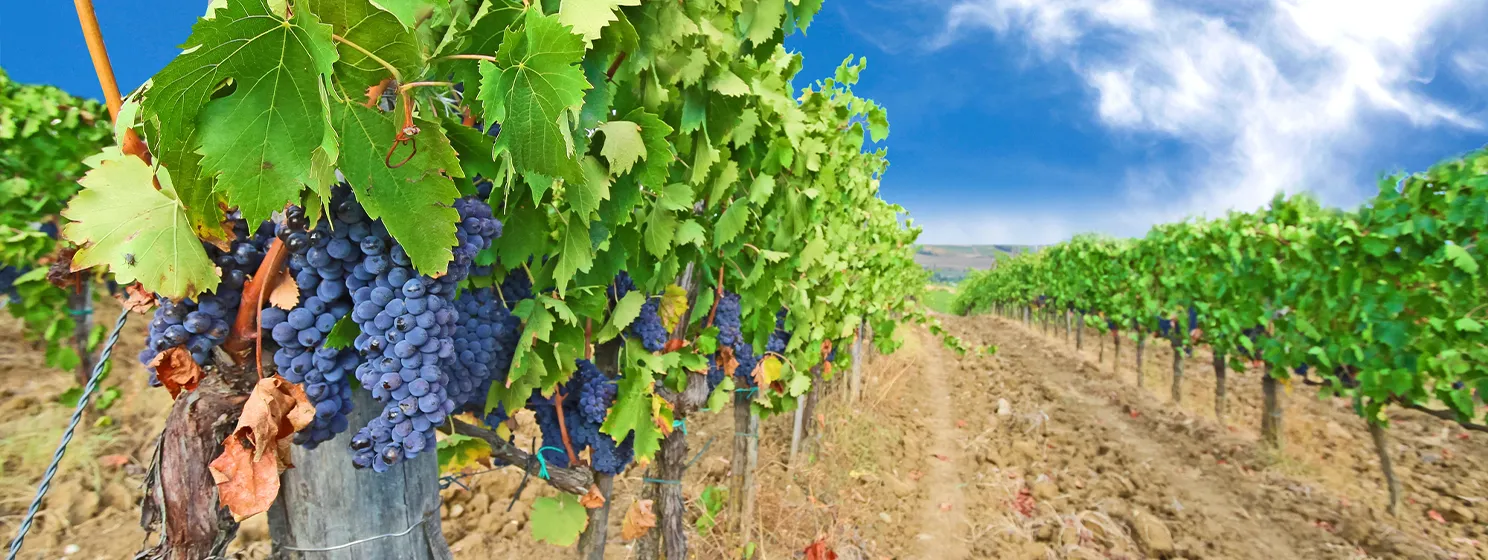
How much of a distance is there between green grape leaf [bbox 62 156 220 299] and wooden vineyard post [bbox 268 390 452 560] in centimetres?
37

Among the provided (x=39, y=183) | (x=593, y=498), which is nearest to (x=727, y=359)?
(x=593, y=498)

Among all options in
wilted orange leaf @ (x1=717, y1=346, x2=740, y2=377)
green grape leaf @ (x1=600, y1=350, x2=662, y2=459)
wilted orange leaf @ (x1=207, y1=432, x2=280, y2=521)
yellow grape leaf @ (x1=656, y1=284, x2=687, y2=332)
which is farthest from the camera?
wilted orange leaf @ (x1=717, y1=346, x2=740, y2=377)

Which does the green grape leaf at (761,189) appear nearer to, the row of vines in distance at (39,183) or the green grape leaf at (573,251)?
the green grape leaf at (573,251)

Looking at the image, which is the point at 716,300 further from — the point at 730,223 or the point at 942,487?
the point at 942,487

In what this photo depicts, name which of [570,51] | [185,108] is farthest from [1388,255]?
[185,108]

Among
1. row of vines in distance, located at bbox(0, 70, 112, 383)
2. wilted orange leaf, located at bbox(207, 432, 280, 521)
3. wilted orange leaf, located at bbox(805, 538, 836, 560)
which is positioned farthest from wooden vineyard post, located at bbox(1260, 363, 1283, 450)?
row of vines in distance, located at bbox(0, 70, 112, 383)

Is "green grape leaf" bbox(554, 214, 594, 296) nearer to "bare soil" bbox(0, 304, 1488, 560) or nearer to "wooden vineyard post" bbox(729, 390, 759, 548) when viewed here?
"bare soil" bbox(0, 304, 1488, 560)

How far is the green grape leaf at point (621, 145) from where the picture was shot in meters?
1.42

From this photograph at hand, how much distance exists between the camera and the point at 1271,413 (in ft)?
24.5

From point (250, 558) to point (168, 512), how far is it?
3513 mm

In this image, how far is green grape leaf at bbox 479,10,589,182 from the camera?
2.70 ft

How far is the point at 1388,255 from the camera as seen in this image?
577cm

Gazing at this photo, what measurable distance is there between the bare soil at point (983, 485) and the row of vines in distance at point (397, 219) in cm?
131

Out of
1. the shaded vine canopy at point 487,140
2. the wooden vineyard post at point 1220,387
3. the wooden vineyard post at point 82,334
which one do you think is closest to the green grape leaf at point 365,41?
the shaded vine canopy at point 487,140
